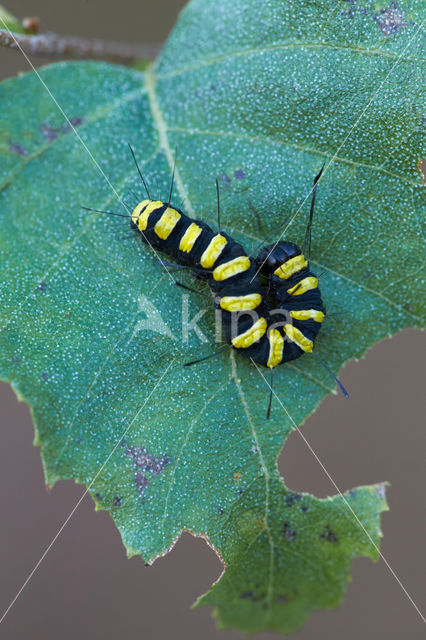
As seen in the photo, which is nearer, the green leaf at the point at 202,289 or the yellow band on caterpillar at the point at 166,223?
the green leaf at the point at 202,289

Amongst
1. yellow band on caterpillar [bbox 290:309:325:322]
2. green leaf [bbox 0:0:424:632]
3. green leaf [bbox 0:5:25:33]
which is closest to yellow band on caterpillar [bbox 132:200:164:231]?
green leaf [bbox 0:0:424:632]

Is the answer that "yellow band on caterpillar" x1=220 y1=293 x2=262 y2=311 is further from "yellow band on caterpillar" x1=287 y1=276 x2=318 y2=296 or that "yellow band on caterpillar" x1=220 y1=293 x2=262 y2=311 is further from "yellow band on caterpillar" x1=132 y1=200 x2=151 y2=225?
"yellow band on caterpillar" x1=132 y1=200 x2=151 y2=225

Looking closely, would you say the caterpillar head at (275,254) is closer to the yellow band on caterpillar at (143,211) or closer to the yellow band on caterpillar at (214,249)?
the yellow band on caterpillar at (214,249)

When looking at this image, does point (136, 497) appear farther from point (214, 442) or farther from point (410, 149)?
point (410, 149)

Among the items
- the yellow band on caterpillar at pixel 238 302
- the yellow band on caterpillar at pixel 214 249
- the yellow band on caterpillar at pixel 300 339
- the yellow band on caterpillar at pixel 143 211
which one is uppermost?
the yellow band on caterpillar at pixel 143 211

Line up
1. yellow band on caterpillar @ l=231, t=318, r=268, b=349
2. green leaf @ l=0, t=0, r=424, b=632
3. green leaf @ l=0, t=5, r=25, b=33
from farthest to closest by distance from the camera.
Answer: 1. green leaf @ l=0, t=5, r=25, b=33
2. yellow band on caterpillar @ l=231, t=318, r=268, b=349
3. green leaf @ l=0, t=0, r=424, b=632

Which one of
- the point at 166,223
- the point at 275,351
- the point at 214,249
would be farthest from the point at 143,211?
the point at 275,351

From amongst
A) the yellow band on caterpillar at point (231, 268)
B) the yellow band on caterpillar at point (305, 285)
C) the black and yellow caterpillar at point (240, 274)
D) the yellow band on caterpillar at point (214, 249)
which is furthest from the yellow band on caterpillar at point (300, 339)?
the yellow band on caterpillar at point (214, 249)
